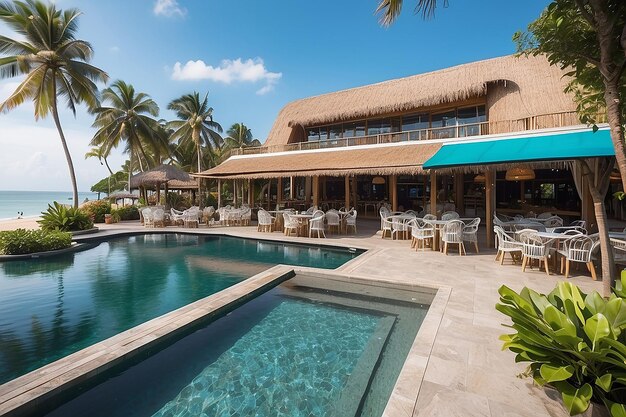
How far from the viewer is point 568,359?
208cm

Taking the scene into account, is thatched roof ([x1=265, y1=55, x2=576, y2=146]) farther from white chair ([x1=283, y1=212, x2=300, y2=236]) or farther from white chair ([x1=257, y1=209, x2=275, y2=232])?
white chair ([x1=283, y1=212, x2=300, y2=236])

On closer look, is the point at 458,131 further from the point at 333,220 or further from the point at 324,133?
the point at 324,133

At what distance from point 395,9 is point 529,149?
645 cm

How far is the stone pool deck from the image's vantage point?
229cm

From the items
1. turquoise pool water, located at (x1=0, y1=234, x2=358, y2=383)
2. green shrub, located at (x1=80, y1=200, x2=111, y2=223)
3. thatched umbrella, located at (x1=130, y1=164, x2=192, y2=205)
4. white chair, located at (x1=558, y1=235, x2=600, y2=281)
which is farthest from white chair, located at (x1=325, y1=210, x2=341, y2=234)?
green shrub, located at (x1=80, y1=200, x2=111, y2=223)

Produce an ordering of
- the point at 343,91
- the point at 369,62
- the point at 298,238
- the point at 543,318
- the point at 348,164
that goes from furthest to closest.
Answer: the point at 343,91
the point at 369,62
the point at 348,164
the point at 298,238
the point at 543,318

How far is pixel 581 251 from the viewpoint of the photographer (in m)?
5.78

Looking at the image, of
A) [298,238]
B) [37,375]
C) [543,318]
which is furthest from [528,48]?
[298,238]

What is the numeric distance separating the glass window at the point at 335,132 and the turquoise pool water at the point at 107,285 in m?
9.93

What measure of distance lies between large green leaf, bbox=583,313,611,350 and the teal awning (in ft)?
18.2

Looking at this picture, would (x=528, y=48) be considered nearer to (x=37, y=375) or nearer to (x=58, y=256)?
(x=37, y=375)

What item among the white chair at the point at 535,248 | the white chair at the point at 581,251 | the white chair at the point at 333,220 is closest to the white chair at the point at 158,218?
the white chair at the point at 333,220

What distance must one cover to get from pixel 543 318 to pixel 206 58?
16.4 metres

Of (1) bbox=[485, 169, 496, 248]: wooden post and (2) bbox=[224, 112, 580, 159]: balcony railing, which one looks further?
(2) bbox=[224, 112, 580, 159]: balcony railing
